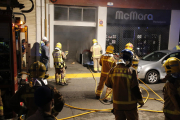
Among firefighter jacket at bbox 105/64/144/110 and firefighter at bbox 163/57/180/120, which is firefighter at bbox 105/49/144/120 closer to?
firefighter jacket at bbox 105/64/144/110

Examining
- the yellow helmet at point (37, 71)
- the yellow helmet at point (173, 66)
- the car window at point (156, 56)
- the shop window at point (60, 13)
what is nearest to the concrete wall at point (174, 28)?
the car window at point (156, 56)

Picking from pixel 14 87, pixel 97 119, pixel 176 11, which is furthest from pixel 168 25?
pixel 14 87

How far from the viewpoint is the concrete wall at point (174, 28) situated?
1355 centimetres

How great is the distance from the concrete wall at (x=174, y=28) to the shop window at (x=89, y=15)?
Result: 628cm

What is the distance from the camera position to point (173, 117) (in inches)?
119

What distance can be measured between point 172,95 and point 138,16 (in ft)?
36.7

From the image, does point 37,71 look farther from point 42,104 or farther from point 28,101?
point 42,104

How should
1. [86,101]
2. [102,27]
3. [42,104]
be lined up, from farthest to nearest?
1. [102,27]
2. [86,101]
3. [42,104]

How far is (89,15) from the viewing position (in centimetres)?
1280

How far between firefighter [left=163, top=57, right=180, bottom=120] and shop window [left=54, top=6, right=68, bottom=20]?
10310 millimetres

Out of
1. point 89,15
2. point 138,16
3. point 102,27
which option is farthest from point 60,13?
point 138,16

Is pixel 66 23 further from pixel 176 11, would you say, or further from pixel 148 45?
pixel 176 11

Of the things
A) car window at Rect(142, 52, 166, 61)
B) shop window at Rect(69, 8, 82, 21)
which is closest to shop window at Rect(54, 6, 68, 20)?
shop window at Rect(69, 8, 82, 21)

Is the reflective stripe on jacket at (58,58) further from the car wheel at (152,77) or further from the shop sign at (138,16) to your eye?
the shop sign at (138,16)
